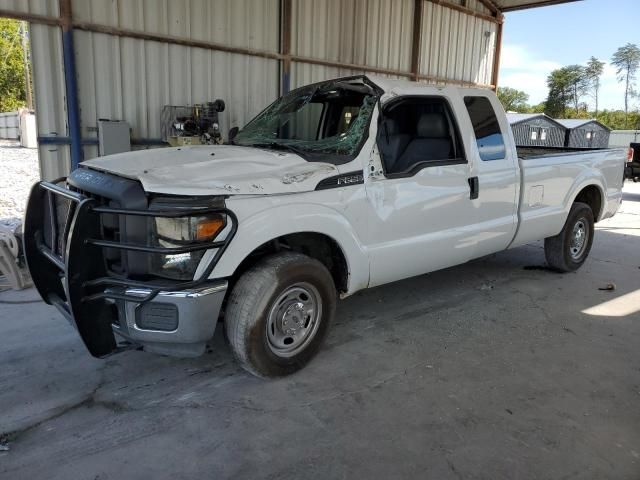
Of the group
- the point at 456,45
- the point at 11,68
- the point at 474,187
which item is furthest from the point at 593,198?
the point at 11,68

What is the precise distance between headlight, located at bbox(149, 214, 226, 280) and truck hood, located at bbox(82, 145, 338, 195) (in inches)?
6.4

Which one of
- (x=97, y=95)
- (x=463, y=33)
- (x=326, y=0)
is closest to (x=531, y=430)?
(x=97, y=95)

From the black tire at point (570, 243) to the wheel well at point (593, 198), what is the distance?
21 centimetres

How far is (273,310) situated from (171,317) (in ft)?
2.18

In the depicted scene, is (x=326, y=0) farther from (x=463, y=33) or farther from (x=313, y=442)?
(x=313, y=442)

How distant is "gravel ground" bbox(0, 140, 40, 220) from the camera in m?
9.03

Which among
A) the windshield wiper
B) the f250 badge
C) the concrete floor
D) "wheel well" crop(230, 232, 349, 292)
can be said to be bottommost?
the concrete floor

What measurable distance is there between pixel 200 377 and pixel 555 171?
4220 millimetres

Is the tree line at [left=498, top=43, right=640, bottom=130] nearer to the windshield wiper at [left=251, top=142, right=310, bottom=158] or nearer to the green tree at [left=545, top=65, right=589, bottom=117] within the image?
the green tree at [left=545, top=65, right=589, bottom=117]

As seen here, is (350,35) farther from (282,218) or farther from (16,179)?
(16,179)

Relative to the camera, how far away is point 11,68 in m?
36.6

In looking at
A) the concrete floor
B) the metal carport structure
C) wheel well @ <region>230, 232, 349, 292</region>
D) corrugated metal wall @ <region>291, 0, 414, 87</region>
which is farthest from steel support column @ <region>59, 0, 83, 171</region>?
wheel well @ <region>230, 232, 349, 292</region>

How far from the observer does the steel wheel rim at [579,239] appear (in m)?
6.26

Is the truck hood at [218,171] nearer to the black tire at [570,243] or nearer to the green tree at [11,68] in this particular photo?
the black tire at [570,243]
